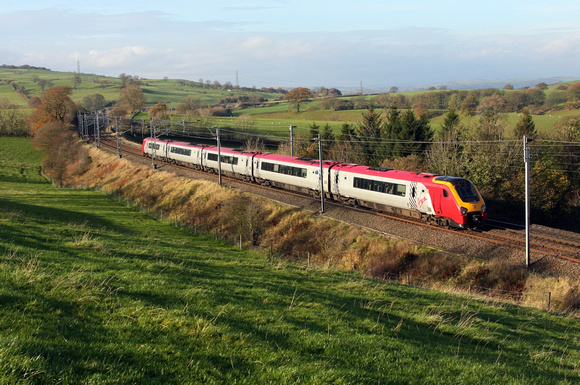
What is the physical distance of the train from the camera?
2514 centimetres

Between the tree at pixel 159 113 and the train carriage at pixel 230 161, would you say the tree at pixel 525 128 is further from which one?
the tree at pixel 159 113

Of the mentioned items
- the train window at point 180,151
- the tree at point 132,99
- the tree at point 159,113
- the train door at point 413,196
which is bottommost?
the train door at point 413,196

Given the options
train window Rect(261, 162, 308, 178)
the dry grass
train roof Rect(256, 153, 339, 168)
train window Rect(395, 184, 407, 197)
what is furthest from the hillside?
train window Rect(395, 184, 407, 197)

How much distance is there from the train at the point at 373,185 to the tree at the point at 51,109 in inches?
2302

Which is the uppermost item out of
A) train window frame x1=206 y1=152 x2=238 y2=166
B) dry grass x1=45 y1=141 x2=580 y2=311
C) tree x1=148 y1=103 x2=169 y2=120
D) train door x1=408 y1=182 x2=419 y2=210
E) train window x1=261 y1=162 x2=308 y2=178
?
tree x1=148 y1=103 x2=169 y2=120

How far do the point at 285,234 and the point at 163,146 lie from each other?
3344cm

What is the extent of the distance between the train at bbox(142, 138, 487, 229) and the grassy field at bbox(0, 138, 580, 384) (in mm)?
10066

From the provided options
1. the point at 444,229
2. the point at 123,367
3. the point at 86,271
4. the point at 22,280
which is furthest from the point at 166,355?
the point at 444,229

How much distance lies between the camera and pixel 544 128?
6269 centimetres

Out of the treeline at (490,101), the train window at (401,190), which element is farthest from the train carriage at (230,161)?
the treeline at (490,101)

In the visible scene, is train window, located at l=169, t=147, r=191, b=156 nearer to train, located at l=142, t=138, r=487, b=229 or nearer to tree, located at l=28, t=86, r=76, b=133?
train, located at l=142, t=138, r=487, b=229

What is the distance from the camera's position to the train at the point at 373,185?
25.1 m

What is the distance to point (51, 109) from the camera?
9000 cm

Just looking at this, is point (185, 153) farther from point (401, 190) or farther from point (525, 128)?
point (525, 128)
